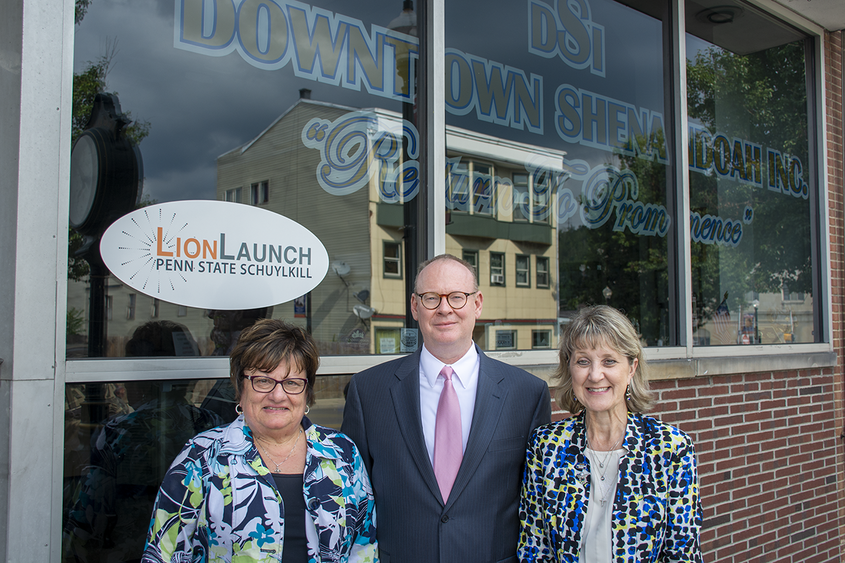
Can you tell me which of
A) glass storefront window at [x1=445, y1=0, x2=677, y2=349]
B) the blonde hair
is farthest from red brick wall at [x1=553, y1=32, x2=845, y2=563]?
the blonde hair

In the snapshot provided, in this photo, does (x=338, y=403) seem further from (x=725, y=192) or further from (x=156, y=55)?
(x=725, y=192)

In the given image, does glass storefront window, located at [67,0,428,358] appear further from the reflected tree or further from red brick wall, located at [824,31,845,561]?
red brick wall, located at [824,31,845,561]

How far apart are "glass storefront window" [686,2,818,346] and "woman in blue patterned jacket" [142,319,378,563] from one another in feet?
12.3

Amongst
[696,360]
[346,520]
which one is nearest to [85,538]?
[346,520]

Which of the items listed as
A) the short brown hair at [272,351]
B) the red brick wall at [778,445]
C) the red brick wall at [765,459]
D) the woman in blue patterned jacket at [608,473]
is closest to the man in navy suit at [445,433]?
the woman in blue patterned jacket at [608,473]

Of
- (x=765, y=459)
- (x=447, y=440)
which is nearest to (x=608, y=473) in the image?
(x=447, y=440)

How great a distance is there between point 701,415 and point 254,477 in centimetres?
369

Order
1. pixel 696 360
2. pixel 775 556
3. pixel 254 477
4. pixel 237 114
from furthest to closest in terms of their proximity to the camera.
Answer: pixel 775 556, pixel 696 360, pixel 237 114, pixel 254 477

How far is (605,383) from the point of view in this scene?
210cm

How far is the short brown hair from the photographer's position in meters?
1.96

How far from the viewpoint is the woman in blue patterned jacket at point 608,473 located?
2.00 metres

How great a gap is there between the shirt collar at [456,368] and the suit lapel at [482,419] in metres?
0.04

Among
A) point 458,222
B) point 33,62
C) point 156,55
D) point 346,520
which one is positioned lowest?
point 346,520

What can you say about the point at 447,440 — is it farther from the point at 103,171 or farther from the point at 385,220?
the point at 103,171
